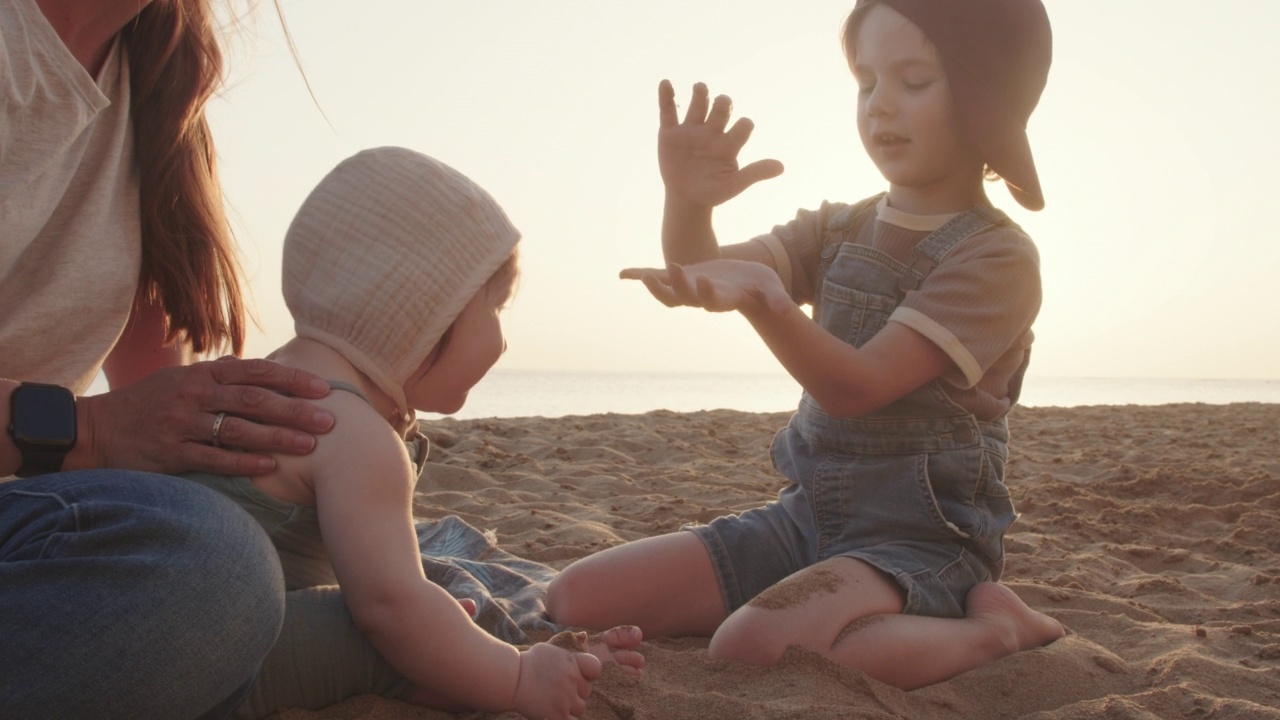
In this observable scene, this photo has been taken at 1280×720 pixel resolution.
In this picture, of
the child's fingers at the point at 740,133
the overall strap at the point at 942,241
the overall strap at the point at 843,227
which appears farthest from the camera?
the overall strap at the point at 843,227

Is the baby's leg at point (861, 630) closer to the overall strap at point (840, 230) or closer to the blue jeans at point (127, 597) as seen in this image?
the overall strap at point (840, 230)

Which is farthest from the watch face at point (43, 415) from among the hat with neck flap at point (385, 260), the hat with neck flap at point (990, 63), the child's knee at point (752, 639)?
the hat with neck flap at point (990, 63)

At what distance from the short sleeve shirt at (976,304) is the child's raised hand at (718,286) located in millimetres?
403

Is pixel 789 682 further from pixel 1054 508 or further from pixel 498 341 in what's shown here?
pixel 1054 508

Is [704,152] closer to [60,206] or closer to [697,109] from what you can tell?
[697,109]

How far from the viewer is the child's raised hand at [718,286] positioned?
210 cm

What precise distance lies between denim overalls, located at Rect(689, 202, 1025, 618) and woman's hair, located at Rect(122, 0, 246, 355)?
Answer: 140cm

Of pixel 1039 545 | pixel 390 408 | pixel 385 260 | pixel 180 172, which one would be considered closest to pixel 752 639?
pixel 390 408

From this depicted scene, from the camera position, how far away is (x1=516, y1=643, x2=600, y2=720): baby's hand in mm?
1767

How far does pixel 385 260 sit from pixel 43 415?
65cm

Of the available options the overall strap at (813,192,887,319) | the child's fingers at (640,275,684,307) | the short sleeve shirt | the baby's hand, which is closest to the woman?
the baby's hand

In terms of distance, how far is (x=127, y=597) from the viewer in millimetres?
1417

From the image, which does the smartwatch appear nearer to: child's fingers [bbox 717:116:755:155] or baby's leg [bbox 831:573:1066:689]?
baby's leg [bbox 831:573:1066:689]

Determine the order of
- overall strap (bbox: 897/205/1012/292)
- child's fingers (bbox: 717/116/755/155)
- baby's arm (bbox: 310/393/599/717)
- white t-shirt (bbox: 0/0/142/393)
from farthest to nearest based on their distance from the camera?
child's fingers (bbox: 717/116/755/155), overall strap (bbox: 897/205/1012/292), white t-shirt (bbox: 0/0/142/393), baby's arm (bbox: 310/393/599/717)
